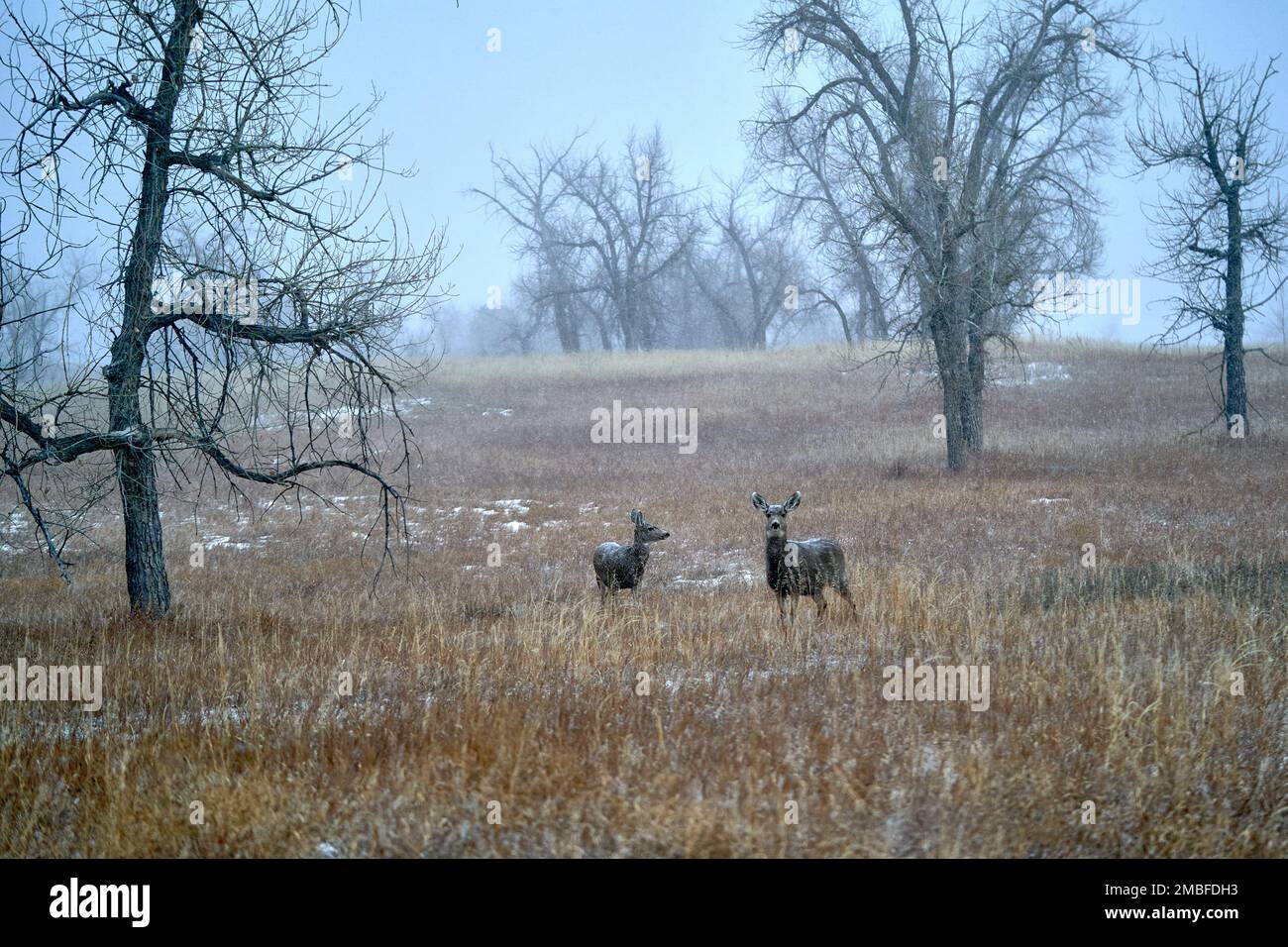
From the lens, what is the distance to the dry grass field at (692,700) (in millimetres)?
4566

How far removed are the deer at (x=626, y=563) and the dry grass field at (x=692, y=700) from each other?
1.76ft

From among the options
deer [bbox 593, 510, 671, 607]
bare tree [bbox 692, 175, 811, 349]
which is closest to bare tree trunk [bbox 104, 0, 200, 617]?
deer [bbox 593, 510, 671, 607]

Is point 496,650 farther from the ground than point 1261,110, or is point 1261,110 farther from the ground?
point 1261,110

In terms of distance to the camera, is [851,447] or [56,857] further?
[851,447]

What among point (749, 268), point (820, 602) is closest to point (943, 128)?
point (820, 602)

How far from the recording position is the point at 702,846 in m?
4.30

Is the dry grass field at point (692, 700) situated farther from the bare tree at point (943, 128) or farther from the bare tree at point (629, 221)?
the bare tree at point (629, 221)

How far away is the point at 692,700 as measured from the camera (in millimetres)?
6121

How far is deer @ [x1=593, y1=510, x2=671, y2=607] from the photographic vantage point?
10992 millimetres

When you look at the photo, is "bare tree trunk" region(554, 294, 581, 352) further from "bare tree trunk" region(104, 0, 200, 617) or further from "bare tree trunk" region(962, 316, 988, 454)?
"bare tree trunk" region(104, 0, 200, 617)

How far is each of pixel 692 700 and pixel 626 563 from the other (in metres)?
4.95
